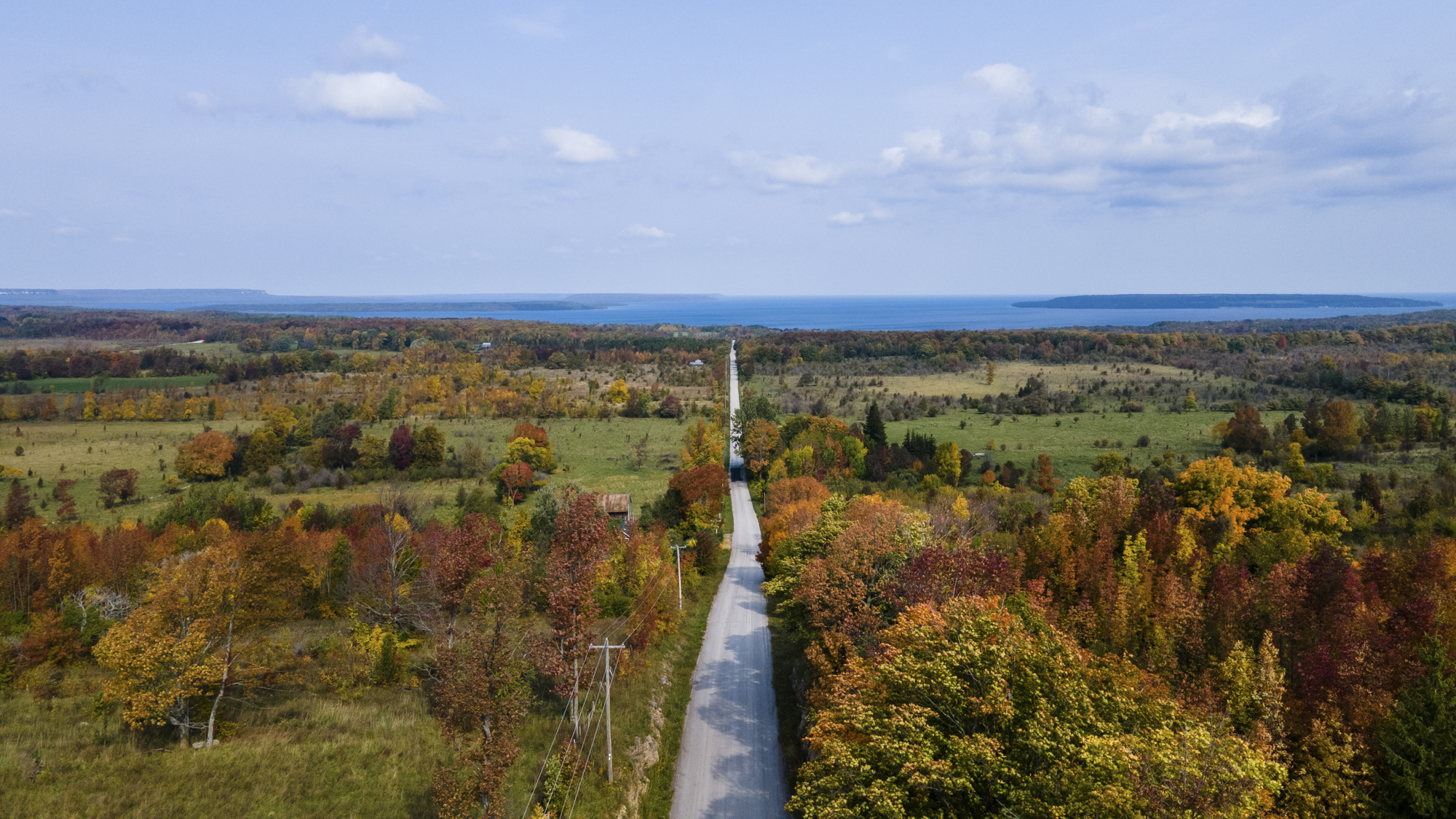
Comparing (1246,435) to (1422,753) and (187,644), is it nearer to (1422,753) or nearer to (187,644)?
(1422,753)

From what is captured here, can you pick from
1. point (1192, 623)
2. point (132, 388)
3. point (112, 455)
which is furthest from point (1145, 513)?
point (132, 388)

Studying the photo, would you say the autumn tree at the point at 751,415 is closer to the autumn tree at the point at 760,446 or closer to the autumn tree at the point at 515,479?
the autumn tree at the point at 760,446

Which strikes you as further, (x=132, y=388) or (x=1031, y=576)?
(x=132, y=388)

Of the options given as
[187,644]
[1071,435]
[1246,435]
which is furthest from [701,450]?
[1246,435]

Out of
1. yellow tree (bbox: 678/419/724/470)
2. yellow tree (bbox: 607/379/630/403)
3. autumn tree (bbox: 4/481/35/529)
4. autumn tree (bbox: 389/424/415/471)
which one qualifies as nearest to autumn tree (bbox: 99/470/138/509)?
autumn tree (bbox: 4/481/35/529)

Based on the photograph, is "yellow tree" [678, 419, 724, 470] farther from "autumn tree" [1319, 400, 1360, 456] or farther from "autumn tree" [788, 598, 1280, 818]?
"autumn tree" [1319, 400, 1360, 456]

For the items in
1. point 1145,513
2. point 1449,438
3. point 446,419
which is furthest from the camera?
point 446,419

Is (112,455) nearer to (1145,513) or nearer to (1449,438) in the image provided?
(1145,513)
